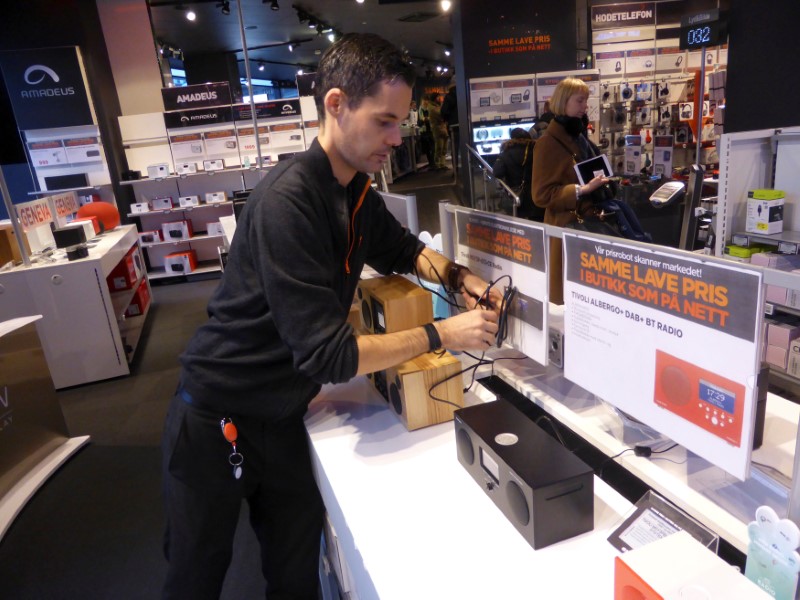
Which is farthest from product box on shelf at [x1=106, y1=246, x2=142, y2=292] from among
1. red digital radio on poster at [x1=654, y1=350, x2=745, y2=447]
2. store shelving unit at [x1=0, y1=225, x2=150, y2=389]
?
red digital radio on poster at [x1=654, y1=350, x2=745, y2=447]

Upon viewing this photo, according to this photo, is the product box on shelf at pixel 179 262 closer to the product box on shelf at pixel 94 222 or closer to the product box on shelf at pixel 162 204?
the product box on shelf at pixel 162 204

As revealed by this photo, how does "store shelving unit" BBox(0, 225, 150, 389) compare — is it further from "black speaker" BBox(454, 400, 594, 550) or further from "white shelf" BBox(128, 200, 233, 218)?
"black speaker" BBox(454, 400, 594, 550)

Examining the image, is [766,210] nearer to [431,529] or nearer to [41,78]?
[431,529]

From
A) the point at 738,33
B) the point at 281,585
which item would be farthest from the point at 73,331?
the point at 738,33

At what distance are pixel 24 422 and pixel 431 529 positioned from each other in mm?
2631

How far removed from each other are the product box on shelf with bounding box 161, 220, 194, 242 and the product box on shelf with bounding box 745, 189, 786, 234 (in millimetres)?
6108

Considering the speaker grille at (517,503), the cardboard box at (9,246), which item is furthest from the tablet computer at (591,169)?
the cardboard box at (9,246)

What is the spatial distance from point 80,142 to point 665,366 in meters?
7.17

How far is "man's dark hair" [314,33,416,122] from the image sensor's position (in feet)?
3.66

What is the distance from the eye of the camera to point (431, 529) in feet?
3.45

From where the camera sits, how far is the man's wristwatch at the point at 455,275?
1556 mm

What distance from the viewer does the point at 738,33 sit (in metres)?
3.96

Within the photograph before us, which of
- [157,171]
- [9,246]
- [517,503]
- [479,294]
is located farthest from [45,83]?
[517,503]

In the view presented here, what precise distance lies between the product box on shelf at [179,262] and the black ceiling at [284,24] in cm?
370
